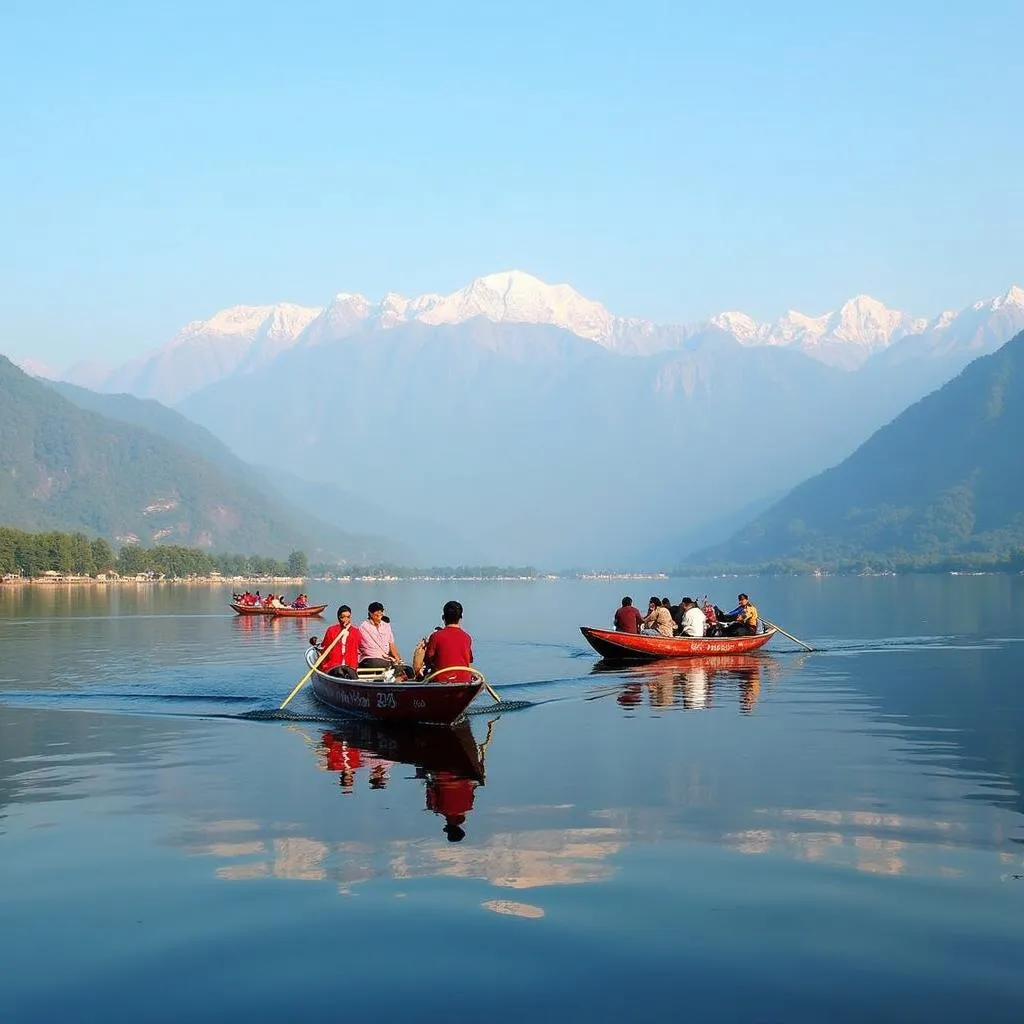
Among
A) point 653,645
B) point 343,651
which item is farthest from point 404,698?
point 653,645

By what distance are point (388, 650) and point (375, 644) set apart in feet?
1.47

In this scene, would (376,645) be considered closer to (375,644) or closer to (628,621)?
(375,644)

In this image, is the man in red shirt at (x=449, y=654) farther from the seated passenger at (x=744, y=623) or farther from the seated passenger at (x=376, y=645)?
the seated passenger at (x=744, y=623)

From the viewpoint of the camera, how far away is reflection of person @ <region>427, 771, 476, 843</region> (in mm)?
20438

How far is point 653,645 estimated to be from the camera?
56.2m

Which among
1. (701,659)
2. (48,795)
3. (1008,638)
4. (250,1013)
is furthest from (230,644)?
(250,1013)

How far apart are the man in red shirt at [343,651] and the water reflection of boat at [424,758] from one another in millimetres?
2536

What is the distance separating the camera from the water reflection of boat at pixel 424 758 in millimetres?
22844

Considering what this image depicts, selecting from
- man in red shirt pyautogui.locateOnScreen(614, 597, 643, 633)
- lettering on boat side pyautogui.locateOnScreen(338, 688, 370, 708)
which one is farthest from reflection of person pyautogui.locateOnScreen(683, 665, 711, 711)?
lettering on boat side pyautogui.locateOnScreen(338, 688, 370, 708)

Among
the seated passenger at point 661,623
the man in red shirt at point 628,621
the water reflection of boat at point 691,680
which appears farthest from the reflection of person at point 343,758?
the seated passenger at point 661,623

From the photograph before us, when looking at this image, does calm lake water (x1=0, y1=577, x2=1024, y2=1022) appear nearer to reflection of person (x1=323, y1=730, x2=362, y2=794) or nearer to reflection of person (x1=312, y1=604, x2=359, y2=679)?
reflection of person (x1=323, y1=730, x2=362, y2=794)

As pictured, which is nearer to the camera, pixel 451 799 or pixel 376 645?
pixel 451 799

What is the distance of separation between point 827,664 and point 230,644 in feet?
109

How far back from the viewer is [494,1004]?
12984 mm
